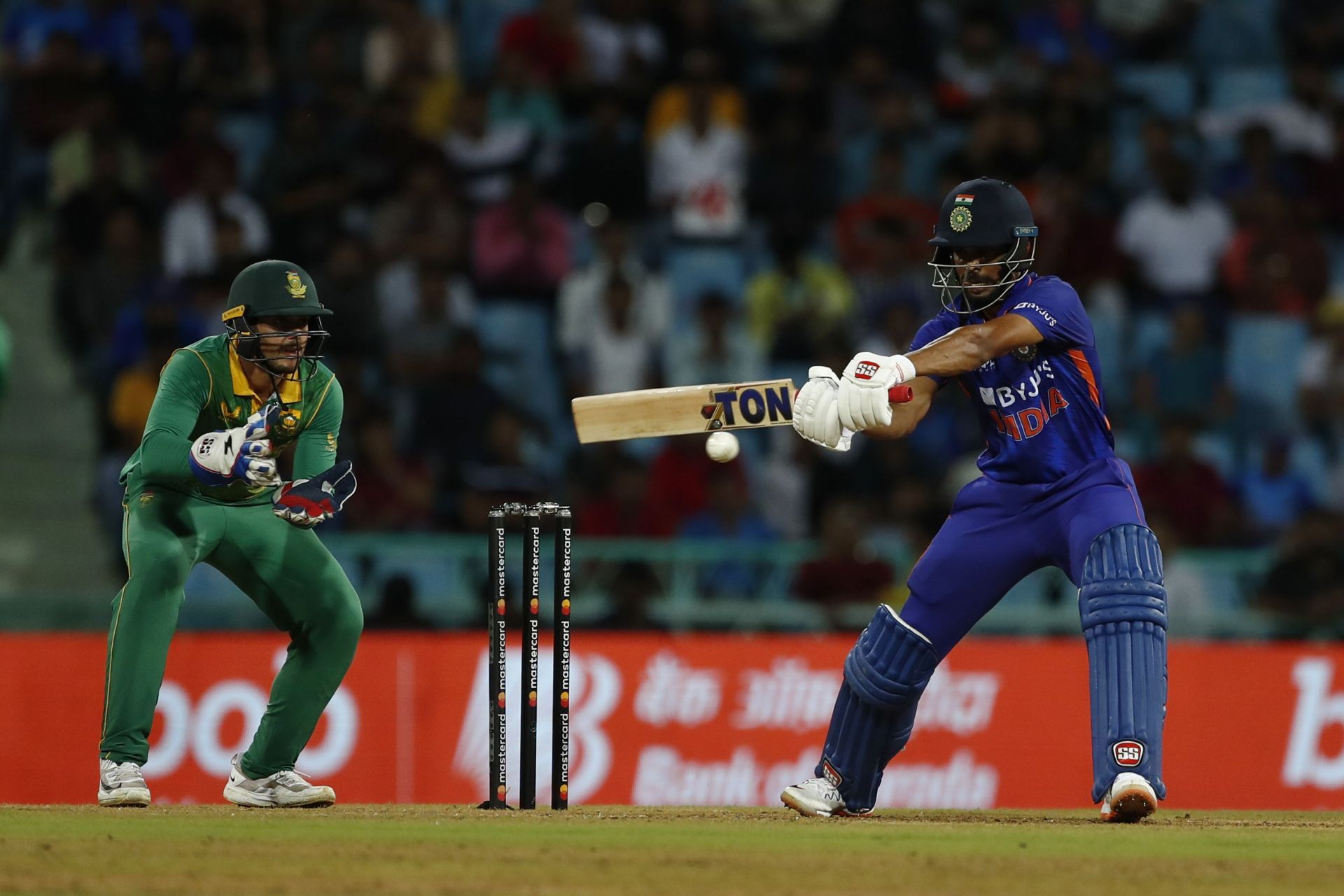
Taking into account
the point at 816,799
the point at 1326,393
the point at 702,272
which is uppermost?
the point at 702,272

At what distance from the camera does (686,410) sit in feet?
23.7

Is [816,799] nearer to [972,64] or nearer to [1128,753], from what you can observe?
[1128,753]

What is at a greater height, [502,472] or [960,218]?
[960,218]

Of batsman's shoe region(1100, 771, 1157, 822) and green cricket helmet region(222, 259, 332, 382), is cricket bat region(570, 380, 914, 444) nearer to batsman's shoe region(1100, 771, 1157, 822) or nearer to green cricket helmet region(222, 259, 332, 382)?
green cricket helmet region(222, 259, 332, 382)

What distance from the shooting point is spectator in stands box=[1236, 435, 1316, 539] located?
13055mm

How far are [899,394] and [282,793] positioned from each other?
2746 mm

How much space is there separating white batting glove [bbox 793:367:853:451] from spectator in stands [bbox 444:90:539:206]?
285 inches

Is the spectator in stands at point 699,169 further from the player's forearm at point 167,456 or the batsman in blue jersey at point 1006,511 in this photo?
the player's forearm at point 167,456

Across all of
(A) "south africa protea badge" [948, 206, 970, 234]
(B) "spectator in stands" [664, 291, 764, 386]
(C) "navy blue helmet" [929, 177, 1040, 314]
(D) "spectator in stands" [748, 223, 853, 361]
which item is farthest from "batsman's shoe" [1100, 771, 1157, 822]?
(D) "spectator in stands" [748, 223, 853, 361]

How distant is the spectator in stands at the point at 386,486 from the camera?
12.1 meters

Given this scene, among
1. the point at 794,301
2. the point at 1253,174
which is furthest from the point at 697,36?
the point at 1253,174

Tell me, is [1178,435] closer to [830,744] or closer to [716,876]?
[830,744]

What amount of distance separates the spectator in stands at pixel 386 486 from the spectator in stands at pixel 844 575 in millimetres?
2241

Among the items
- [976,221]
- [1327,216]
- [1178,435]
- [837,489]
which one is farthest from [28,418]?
[1327,216]
